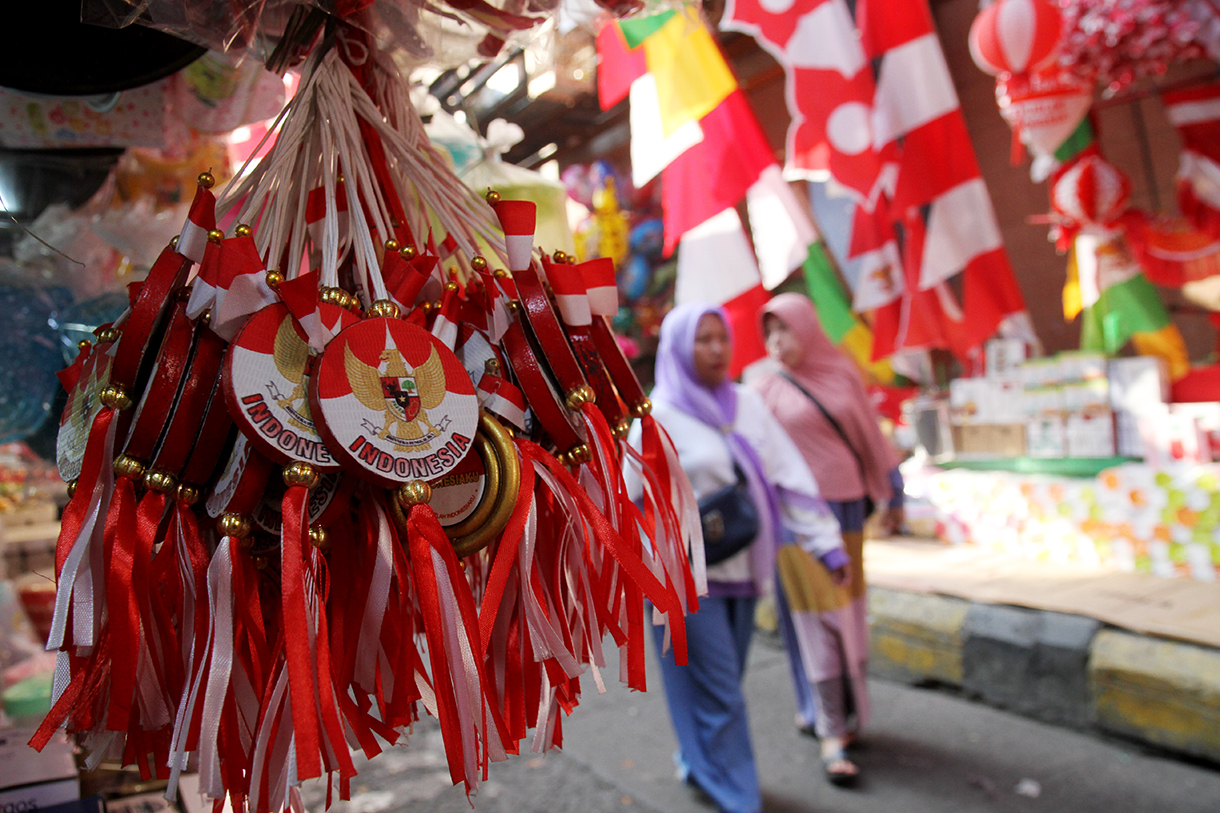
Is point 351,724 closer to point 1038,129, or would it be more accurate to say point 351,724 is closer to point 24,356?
point 24,356

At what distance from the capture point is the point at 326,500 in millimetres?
528

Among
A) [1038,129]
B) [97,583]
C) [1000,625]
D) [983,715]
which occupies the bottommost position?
[983,715]

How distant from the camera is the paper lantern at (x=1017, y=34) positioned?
3.29 m

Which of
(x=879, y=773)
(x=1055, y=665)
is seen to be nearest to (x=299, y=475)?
(x=879, y=773)

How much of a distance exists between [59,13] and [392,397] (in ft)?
1.99

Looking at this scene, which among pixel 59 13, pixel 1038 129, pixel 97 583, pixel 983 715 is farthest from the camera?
pixel 1038 129

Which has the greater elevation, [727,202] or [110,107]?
[727,202]

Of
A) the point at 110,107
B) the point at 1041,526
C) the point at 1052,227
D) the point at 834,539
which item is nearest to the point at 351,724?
the point at 110,107

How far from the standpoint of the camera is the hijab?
270cm

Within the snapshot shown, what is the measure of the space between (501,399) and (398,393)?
0.31ft

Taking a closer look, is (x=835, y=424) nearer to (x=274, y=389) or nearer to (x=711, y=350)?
(x=711, y=350)

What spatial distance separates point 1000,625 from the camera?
2914mm

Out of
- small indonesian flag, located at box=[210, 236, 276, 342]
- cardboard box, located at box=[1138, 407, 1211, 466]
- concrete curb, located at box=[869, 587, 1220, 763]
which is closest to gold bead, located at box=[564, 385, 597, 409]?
small indonesian flag, located at box=[210, 236, 276, 342]

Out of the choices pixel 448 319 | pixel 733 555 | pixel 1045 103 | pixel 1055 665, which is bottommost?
pixel 1055 665
